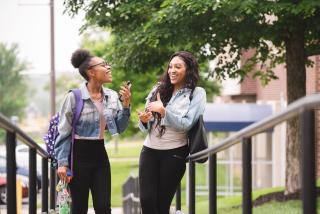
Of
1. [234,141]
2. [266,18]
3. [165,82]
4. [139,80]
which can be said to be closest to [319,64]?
[266,18]

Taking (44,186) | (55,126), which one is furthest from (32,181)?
(44,186)

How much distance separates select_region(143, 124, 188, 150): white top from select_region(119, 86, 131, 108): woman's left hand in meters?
0.29

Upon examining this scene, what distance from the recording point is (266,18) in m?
11.9

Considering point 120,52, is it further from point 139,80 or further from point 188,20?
point 139,80

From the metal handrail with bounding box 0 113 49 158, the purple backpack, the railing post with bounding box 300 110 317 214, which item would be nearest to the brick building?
the purple backpack

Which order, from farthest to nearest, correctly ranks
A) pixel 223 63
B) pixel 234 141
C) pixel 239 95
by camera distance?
pixel 239 95, pixel 223 63, pixel 234 141

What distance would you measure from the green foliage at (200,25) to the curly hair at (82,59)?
371 cm

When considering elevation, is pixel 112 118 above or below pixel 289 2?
below

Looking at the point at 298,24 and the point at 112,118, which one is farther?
the point at 298,24

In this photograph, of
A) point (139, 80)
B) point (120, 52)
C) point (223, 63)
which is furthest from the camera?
point (139, 80)

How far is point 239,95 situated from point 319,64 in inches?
655

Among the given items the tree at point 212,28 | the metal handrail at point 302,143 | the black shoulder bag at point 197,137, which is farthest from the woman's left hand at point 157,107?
the tree at point 212,28

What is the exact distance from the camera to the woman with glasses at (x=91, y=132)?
6.06 m

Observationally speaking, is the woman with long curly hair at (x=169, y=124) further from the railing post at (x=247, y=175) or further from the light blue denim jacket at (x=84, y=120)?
the railing post at (x=247, y=175)
